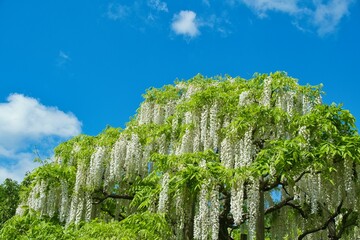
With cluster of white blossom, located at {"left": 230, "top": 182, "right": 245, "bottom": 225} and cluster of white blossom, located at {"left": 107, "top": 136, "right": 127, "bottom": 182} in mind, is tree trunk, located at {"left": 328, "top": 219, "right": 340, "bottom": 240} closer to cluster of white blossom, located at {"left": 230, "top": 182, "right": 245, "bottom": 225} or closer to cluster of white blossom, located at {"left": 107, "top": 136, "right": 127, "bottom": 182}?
cluster of white blossom, located at {"left": 230, "top": 182, "right": 245, "bottom": 225}

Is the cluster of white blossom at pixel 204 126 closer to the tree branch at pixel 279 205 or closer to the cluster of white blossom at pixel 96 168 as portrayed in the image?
the tree branch at pixel 279 205

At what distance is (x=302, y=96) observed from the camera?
38.3 feet

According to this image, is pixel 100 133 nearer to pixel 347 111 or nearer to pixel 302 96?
pixel 302 96

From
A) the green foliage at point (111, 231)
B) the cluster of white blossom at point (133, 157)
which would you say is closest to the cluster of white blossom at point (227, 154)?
the green foliage at point (111, 231)

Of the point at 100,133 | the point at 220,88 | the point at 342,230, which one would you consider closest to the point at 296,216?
the point at 342,230

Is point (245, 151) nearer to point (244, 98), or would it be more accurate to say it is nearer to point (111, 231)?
point (244, 98)

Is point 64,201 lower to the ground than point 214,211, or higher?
higher

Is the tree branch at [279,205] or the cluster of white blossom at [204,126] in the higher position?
the cluster of white blossom at [204,126]

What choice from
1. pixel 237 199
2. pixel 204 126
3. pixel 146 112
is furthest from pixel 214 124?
Answer: pixel 146 112

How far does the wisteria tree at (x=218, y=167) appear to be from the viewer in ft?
31.9

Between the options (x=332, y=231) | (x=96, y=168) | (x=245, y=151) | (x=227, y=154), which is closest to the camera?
(x=245, y=151)

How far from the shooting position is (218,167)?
9.80 m

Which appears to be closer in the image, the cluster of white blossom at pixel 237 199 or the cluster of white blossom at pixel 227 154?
the cluster of white blossom at pixel 237 199

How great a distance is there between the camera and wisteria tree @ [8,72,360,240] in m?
9.73
